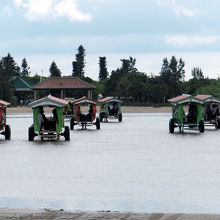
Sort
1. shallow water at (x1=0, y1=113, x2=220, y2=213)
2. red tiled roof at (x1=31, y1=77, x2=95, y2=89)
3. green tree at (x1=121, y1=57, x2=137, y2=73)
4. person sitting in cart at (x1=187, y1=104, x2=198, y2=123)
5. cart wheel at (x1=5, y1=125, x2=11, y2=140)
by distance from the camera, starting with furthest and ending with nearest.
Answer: green tree at (x1=121, y1=57, x2=137, y2=73) → red tiled roof at (x1=31, y1=77, x2=95, y2=89) → person sitting in cart at (x1=187, y1=104, x2=198, y2=123) → cart wheel at (x1=5, y1=125, x2=11, y2=140) → shallow water at (x1=0, y1=113, x2=220, y2=213)

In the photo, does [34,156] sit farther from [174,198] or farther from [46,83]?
[46,83]

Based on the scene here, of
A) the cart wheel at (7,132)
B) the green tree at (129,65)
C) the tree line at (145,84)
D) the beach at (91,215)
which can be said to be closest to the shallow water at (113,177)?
the beach at (91,215)

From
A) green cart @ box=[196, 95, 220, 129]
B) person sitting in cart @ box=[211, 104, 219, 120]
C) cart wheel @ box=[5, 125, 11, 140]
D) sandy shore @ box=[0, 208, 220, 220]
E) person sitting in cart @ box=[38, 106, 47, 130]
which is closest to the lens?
sandy shore @ box=[0, 208, 220, 220]

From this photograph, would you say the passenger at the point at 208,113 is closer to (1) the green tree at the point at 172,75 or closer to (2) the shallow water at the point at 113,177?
(2) the shallow water at the point at 113,177

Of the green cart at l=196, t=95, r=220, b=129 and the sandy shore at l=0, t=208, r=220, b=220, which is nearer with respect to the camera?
the sandy shore at l=0, t=208, r=220, b=220

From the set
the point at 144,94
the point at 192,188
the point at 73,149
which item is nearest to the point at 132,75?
the point at 144,94

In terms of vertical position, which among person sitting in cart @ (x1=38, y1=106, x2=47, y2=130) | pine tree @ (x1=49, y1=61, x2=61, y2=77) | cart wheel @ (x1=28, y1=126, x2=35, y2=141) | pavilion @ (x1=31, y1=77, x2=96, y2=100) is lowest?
cart wheel @ (x1=28, y1=126, x2=35, y2=141)

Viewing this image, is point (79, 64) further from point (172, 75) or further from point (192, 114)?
point (192, 114)

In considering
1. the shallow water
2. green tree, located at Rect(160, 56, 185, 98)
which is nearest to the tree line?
green tree, located at Rect(160, 56, 185, 98)

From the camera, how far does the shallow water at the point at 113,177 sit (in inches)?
486

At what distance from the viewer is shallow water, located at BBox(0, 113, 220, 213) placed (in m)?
12.3

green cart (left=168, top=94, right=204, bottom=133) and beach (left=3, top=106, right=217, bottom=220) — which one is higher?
green cart (left=168, top=94, right=204, bottom=133)

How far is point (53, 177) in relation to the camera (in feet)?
52.2

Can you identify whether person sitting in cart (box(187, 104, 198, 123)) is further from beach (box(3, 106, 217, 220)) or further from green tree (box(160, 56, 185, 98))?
green tree (box(160, 56, 185, 98))
